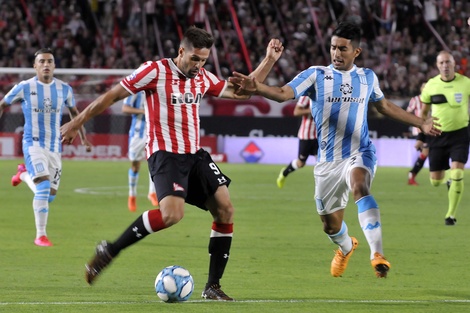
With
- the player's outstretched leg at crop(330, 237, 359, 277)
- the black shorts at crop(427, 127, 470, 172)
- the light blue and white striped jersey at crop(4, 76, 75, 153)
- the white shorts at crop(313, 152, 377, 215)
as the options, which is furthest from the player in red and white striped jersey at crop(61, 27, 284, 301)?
the black shorts at crop(427, 127, 470, 172)

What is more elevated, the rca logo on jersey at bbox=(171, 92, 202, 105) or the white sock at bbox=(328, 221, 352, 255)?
the rca logo on jersey at bbox=(171, 92, 202, 105)

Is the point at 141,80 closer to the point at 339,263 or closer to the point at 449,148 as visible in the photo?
the point at 339,263

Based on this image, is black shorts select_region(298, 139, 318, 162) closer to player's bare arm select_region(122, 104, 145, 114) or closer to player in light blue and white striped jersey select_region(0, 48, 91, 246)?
player's bare arm select_region(122, 104, 145, 114)

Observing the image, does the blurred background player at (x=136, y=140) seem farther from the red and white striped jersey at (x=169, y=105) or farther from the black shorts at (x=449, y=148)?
the red and white striped jersey at (x=169, y=105)

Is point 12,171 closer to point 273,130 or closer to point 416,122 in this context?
point 273,130

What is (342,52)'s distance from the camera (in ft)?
27.8

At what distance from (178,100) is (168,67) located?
27 cm

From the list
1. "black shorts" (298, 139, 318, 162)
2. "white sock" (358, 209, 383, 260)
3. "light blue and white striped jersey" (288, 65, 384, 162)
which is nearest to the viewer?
"white sock" (358, 209, 383, 260)

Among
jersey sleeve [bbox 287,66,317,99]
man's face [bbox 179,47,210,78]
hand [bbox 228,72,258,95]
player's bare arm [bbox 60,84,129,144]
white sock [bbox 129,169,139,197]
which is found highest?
man's face [bbox 179,47,210,78]

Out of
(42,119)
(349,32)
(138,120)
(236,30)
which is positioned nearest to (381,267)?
(349,32)

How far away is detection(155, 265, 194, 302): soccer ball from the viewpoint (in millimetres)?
7215

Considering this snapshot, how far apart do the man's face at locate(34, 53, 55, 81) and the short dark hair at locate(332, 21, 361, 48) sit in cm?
437

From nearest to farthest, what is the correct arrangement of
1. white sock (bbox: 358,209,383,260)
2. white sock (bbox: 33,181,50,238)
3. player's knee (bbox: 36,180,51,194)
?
1. white sock (bbox: 358,209,383,260)
2. white sock (bbox: 33,181,50,238)
3. player's knee (bbox: 36,180,51,194)

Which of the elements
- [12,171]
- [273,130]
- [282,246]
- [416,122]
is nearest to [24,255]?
[282,246]
